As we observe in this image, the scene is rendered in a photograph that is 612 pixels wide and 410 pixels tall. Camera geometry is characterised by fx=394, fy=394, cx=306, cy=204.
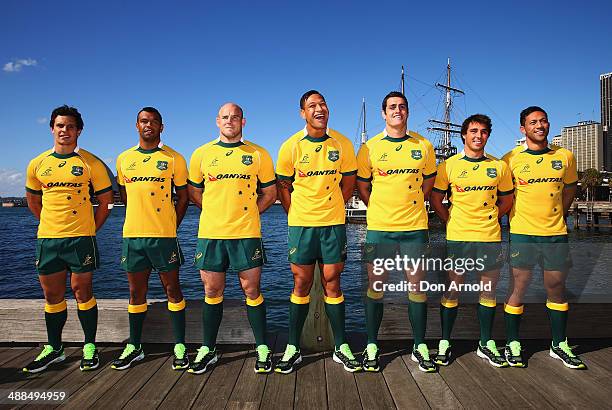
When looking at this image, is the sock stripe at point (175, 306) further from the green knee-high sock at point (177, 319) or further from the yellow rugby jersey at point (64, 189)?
the yellow rugby jersey at point (64, 189)

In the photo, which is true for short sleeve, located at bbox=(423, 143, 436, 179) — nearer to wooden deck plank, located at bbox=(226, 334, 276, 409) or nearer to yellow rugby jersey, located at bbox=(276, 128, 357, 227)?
yellow rugby jersey, located at bbox=(276, 128, 357, 227)

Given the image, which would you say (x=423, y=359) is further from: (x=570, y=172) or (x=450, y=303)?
(x=570, y=172)

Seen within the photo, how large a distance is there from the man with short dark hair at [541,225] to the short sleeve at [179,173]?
3830mm

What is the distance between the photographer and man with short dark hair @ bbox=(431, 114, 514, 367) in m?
4.43

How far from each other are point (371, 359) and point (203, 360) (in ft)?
5.90

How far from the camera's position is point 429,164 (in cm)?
450

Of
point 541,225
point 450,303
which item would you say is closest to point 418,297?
point 450,303

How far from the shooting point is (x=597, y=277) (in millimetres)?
26359

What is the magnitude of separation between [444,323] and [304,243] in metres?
1.91

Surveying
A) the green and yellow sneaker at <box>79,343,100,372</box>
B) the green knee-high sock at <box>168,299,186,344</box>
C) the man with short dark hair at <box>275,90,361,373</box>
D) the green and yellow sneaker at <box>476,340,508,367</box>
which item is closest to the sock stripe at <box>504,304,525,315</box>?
the green and yellow sneaker at <box>476,340,508,367</box>

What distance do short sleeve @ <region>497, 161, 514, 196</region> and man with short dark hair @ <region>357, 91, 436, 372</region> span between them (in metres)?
0.77

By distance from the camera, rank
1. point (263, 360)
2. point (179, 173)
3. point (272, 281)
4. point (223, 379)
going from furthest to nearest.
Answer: point (272, 281)
point (179, 173)
point (263, 360)
point (223, 379)

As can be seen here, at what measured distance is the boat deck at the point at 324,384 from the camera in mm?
3518

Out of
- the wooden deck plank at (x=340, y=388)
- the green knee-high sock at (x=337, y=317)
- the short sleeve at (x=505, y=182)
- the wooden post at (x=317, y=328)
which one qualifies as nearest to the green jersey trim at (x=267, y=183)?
the wooden post at (x=317, y=328)
